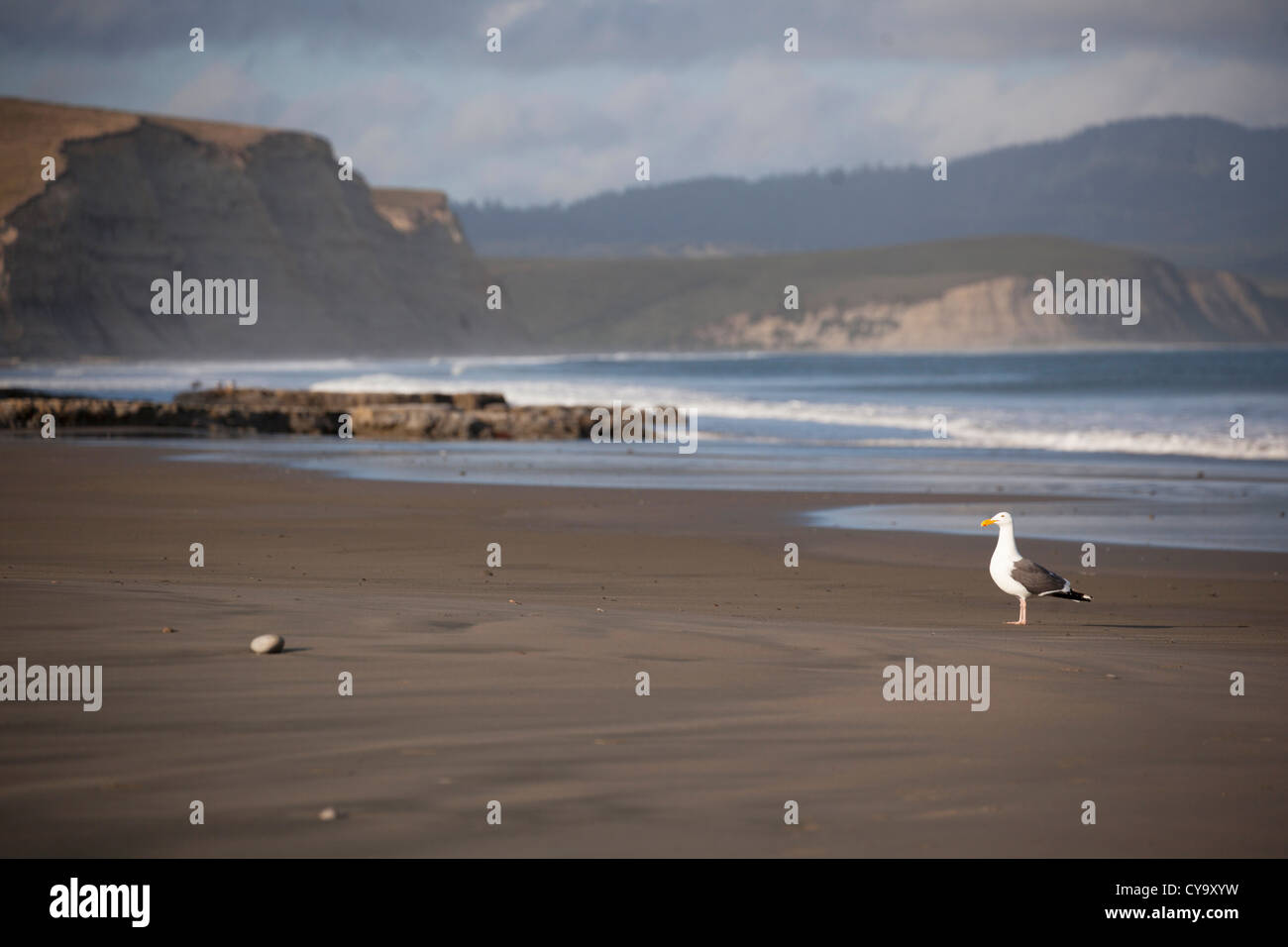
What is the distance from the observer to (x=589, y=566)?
11.8 m

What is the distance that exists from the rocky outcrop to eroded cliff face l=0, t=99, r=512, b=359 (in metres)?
75.3

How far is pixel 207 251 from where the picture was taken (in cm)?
12475

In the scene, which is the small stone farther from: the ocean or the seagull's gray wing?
the ocean

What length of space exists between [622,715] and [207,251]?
12605 cm

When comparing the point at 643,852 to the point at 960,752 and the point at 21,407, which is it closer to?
the point at 960,752

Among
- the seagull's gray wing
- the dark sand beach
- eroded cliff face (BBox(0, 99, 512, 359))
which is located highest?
eroded cliff face (BBox(0, 99, 512, 359))

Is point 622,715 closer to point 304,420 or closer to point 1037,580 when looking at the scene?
point 1037,580

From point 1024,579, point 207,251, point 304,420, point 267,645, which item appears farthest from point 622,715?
point 207,251

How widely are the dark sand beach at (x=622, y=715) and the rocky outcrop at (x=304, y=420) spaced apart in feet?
68.1

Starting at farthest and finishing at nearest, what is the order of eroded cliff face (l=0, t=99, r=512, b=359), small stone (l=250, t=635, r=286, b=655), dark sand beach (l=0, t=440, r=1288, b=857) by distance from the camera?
eroded cliff face (l=0, t=99, r=512, b=359) → small stone (l=250, t=635, r=286, b=655) → dark sand beach (l=0, t=440, r=1288, b=857)

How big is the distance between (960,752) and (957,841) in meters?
1.04

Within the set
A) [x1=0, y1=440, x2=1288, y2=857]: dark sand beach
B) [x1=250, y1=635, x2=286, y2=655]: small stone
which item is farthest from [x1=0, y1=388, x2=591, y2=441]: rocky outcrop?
[x1=250, y1=635, x2=286, y2=655]: small stone

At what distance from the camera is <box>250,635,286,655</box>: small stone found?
6656 mm
